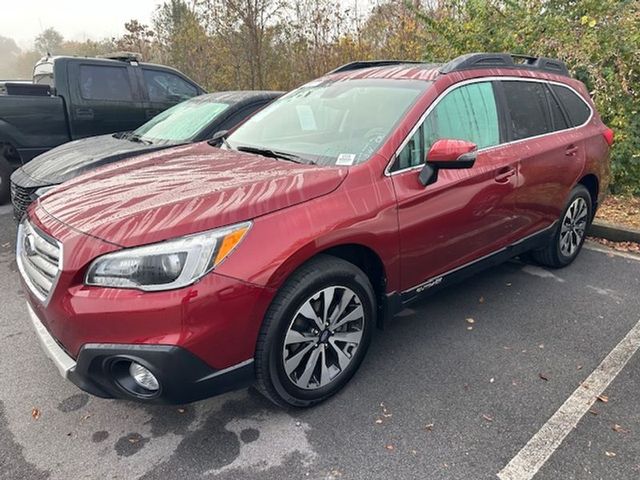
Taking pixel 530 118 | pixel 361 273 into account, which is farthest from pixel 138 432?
pixel 530 118

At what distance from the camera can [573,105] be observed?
159 inches

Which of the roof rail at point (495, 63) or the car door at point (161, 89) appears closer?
the roof rail at point (495, 63)

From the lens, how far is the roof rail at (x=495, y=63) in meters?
3.08

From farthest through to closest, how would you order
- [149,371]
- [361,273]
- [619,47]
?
[619,47]
[361,273]
[149,371]

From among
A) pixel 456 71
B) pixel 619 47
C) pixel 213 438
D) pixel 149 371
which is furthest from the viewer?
pixel 619 47

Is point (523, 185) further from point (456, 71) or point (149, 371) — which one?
point (149, 371)

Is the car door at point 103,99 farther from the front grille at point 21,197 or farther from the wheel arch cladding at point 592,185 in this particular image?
the wheel arch cladding at point 592,185

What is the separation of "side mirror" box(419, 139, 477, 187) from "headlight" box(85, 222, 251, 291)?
4.31 ft

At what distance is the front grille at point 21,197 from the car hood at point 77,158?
112mm

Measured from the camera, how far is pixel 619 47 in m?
6.02

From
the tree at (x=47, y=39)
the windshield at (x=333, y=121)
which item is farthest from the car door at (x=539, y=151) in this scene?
the tree at (x=47, y=39)

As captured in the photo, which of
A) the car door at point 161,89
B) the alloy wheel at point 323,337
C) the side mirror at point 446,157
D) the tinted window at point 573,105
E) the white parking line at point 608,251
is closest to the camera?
the alloy wheel at point 323,337

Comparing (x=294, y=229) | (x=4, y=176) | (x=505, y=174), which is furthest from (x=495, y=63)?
(x=4, y=176)

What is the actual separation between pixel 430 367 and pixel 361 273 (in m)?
0.82
